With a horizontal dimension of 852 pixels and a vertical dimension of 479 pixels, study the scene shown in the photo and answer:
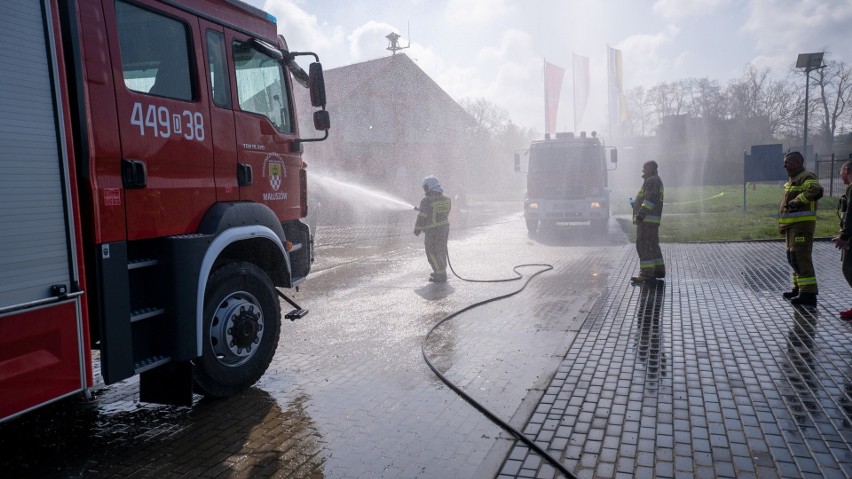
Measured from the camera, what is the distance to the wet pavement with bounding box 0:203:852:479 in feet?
11.8

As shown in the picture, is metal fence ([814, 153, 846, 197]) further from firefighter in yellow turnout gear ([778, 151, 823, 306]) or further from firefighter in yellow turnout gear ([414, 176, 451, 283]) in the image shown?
firefighter in yellow turnout gear ([414, 176, 451, 283])

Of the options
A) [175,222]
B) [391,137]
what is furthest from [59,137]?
[391,137]

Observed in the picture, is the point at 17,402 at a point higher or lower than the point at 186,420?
higher

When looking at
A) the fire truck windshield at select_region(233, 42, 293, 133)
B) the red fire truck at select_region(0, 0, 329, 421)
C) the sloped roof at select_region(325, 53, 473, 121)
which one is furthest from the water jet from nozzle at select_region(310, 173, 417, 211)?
the red fire truck at select_region(0, 0, 329, 421)

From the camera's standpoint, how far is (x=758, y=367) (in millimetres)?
5105

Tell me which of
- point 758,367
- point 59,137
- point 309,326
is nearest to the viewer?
point 59,137

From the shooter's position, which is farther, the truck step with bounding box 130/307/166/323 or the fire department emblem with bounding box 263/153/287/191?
the fire department emblem with bounding box 263/153/287/191

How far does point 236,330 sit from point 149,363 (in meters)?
0.86

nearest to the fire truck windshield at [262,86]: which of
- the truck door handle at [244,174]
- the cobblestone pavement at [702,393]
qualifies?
the truck door handle at [244,174]

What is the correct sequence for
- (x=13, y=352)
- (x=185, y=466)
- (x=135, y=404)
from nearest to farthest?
(x=13, y=352), (x=185, y=466), (x=135, y=404)

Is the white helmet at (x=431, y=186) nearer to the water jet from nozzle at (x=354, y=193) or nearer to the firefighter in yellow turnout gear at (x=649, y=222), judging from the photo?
the firefighter in yellow turnout gear at (x=649, y=222)

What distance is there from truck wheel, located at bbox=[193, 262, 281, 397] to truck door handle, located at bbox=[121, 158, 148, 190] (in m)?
0.95

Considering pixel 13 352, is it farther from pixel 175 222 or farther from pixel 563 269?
pixel 563 269

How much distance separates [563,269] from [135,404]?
7988 mm
